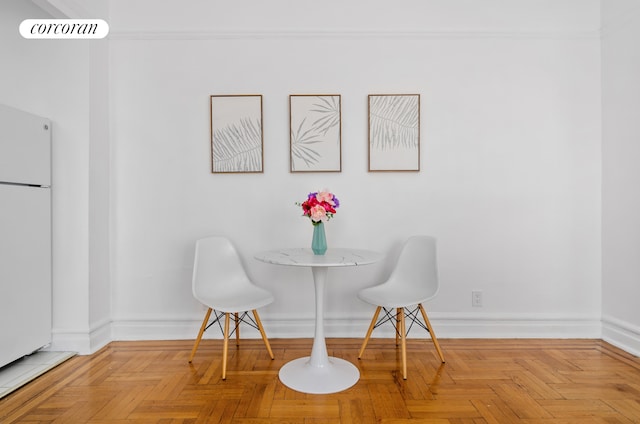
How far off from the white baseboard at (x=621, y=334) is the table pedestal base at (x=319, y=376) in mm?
2015

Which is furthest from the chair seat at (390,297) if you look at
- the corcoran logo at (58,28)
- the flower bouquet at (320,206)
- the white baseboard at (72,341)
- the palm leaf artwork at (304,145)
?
the corcoran logo at (58,28)

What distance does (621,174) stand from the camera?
2707mm

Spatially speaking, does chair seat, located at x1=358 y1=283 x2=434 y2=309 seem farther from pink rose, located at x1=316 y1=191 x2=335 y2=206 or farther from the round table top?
pink rose, located at x1=316 y1=191 x2=335 y2=206

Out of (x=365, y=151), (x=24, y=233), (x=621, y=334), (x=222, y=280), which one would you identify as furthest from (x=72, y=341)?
(x=621, y=334)

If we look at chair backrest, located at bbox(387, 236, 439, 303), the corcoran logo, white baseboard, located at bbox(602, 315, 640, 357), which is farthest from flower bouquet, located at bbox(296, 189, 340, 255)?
white baseboard, located at bbox(602, 315, 640, 357)

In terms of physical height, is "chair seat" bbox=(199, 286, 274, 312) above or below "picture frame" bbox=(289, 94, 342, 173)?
below

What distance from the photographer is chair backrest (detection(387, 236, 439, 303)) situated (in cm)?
253

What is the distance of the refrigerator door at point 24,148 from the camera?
87.5 inches

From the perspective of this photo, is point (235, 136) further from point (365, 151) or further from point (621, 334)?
point (621, 334)

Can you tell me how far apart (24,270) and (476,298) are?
3.26 metres

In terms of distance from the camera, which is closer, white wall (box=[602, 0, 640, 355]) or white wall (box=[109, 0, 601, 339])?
white wall (box=[602, 0, 640, 355])

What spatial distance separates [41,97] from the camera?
265 cm

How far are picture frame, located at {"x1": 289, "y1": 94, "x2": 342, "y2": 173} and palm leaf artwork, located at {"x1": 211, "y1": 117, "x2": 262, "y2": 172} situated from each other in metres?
0.27

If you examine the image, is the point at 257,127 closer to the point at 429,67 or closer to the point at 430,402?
the point at 429,67
